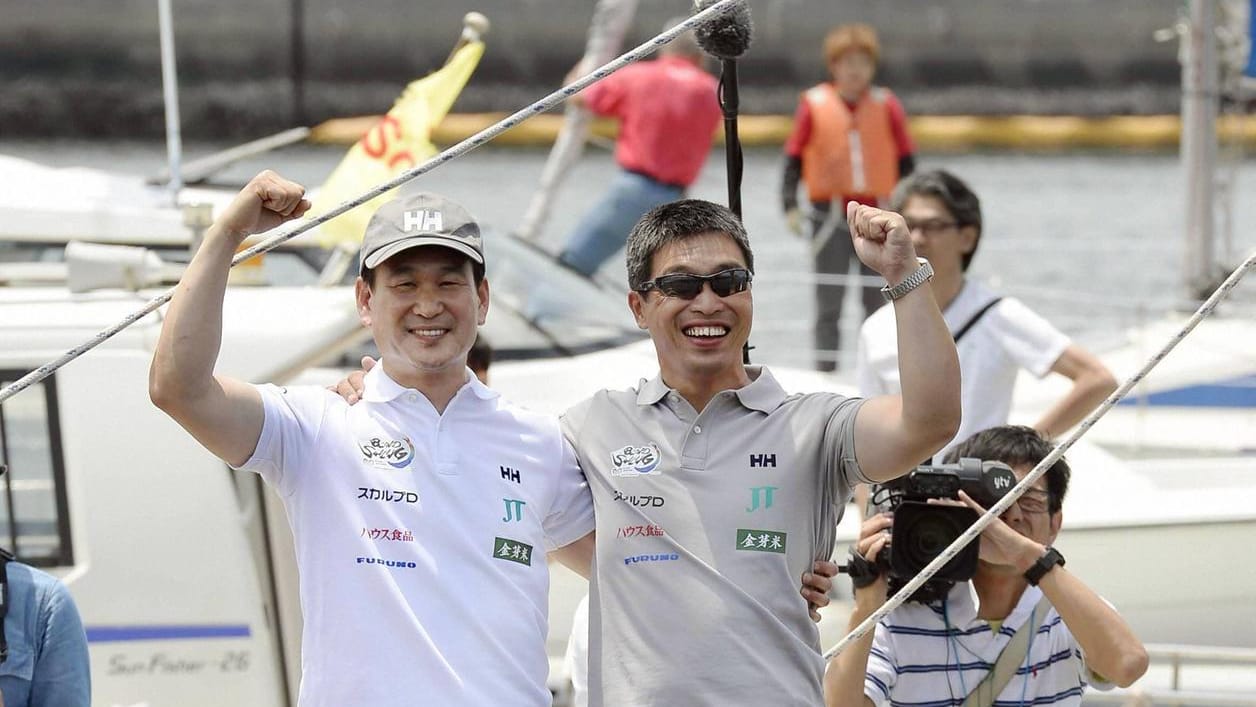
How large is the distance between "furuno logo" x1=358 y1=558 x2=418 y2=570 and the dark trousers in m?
5.47

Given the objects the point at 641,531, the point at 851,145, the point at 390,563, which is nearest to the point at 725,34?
the point at 641,531

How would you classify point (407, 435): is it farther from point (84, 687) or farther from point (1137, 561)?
point (1137, 561)

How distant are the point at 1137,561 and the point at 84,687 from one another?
3.33 meters

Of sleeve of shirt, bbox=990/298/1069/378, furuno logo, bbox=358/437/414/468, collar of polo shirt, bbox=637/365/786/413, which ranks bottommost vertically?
furuno logo, bbox=358/437/414/468

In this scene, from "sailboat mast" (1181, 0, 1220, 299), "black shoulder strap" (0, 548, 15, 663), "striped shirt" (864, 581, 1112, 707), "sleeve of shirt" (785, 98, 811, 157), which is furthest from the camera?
"sailboat mast" (1181, 0, 1220, 299)

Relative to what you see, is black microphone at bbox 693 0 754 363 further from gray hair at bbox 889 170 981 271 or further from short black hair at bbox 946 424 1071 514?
gray hair at bbox 889 170 981 271

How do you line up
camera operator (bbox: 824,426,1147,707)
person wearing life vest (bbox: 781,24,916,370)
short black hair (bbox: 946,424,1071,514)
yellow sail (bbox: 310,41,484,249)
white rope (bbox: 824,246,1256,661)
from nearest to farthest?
white rope (bbox: 824,246,1256,661) → camera operator (bbox: 824,426,1147,707) → short black hair (bbox: 946,424,1071,514) → yellow sail (bbox: 310,41,484,249) → person wearing life vest (bbox: 781,24,916,370)

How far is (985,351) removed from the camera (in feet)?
15.8

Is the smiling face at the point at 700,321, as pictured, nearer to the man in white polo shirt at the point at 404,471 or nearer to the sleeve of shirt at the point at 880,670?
the man in white polo shirt at the point at 404,471

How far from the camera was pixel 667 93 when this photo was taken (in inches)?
338

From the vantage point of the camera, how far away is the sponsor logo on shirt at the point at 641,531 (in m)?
2.99

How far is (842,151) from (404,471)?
6416 mm

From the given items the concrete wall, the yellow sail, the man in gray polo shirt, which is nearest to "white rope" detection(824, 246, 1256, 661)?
the man in gray polo shirt

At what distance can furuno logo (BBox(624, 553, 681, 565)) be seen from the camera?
2.98m
